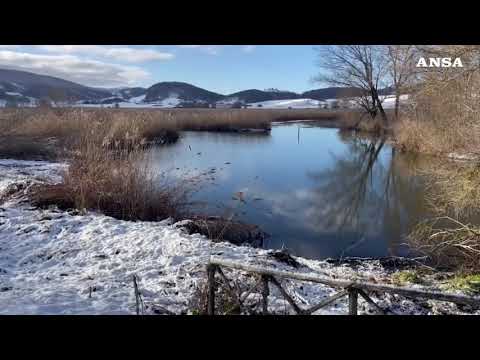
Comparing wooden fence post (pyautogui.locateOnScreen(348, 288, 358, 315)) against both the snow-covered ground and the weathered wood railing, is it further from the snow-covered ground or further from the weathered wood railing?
the snow-covered ground

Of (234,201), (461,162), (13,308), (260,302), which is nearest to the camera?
(13,308)

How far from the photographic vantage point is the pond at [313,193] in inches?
262

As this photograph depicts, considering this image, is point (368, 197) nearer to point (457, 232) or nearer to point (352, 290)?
point (457, 232)

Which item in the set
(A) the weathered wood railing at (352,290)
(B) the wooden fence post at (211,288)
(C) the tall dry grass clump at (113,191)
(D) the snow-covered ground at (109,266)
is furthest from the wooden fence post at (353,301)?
(C) the tall dry grass clump at (113,191)

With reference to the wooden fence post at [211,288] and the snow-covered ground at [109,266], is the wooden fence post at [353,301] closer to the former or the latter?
the wooden fence post at [211,288]

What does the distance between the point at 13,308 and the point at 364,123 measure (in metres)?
25.6

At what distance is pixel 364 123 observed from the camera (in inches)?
1016

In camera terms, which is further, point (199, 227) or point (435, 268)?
point (199, 227)

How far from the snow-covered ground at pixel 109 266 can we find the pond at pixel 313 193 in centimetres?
133

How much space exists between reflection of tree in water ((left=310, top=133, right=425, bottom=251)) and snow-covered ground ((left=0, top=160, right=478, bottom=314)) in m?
2.16

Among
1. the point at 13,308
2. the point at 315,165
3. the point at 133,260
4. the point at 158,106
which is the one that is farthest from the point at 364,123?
the point at 13,308

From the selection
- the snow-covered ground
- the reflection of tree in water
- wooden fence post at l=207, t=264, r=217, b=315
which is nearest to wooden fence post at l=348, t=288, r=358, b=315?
wooden fence post at l=207, t=264, r=217, b=315

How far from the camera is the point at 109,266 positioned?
14.3 ft

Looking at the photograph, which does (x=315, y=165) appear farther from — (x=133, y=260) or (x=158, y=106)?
(x=158, y=106)
